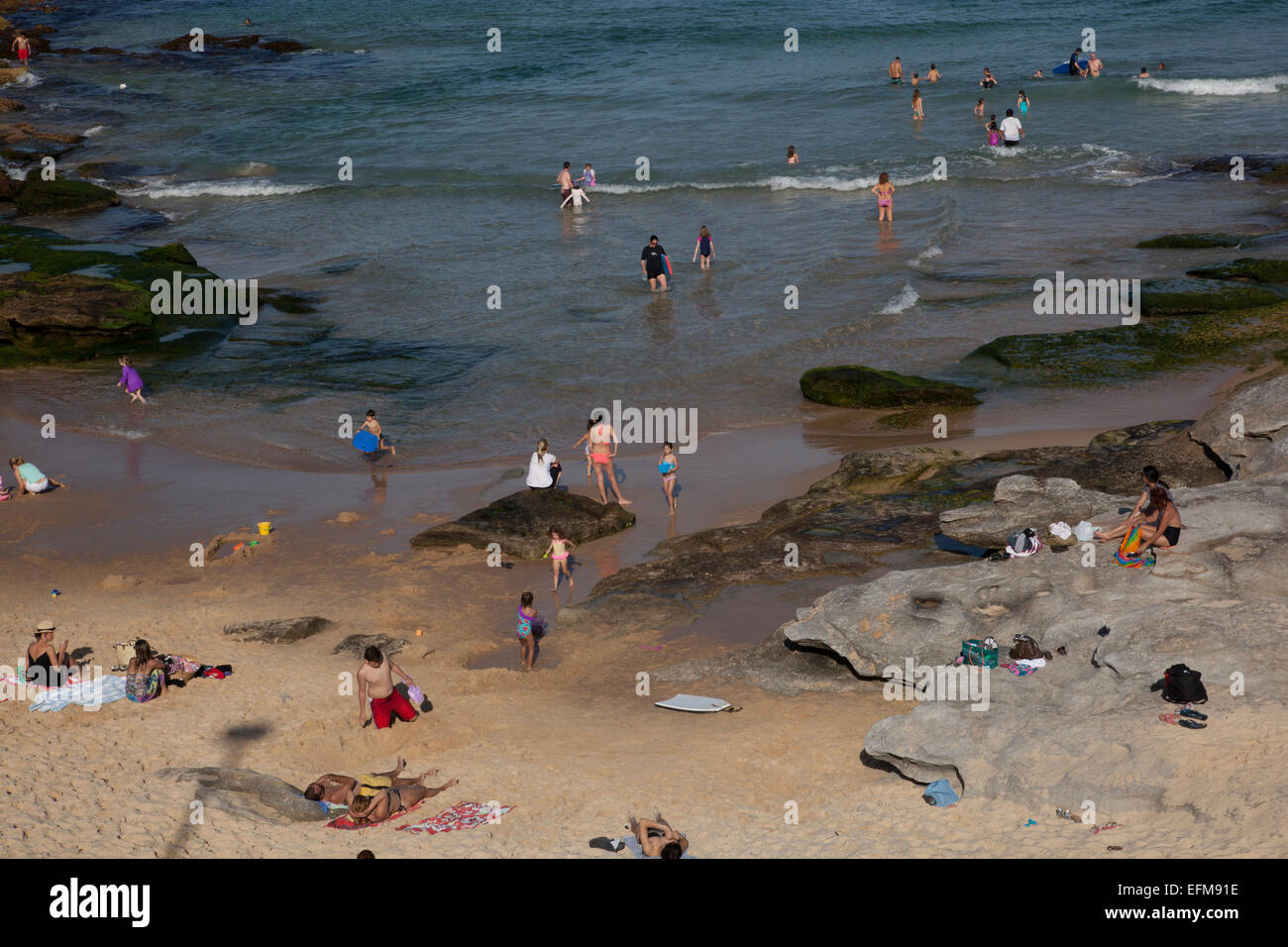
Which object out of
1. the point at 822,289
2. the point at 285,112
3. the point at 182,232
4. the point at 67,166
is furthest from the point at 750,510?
the point at 285,112

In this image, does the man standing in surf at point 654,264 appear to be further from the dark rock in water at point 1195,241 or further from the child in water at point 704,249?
the dark rock in water at point 1195,241

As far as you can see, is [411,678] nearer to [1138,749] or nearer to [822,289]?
[1138,749]

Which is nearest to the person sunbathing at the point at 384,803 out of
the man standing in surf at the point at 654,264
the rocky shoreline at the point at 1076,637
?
the rocky shoreline at the point at 1076,637

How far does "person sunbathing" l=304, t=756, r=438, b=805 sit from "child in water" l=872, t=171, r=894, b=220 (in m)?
23.0

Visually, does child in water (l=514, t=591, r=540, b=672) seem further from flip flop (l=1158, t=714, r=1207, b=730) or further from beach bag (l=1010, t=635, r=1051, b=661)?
flip flop (l=1158, t=714, r=1207, b=730)

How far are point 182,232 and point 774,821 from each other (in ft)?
95.4

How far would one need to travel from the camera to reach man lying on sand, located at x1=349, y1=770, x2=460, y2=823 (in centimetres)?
962

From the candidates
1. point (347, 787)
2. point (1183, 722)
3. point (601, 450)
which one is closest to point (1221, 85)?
point (601, 450)

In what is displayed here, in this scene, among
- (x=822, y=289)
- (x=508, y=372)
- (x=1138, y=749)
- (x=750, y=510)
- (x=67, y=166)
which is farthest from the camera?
(x=67, y=166)

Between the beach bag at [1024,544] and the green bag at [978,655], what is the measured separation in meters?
1.59

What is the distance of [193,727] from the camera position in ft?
37.5

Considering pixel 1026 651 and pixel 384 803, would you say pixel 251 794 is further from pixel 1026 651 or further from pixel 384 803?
pixel 1026 651

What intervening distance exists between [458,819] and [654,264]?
17733 millimetres

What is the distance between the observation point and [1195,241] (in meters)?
25.9
